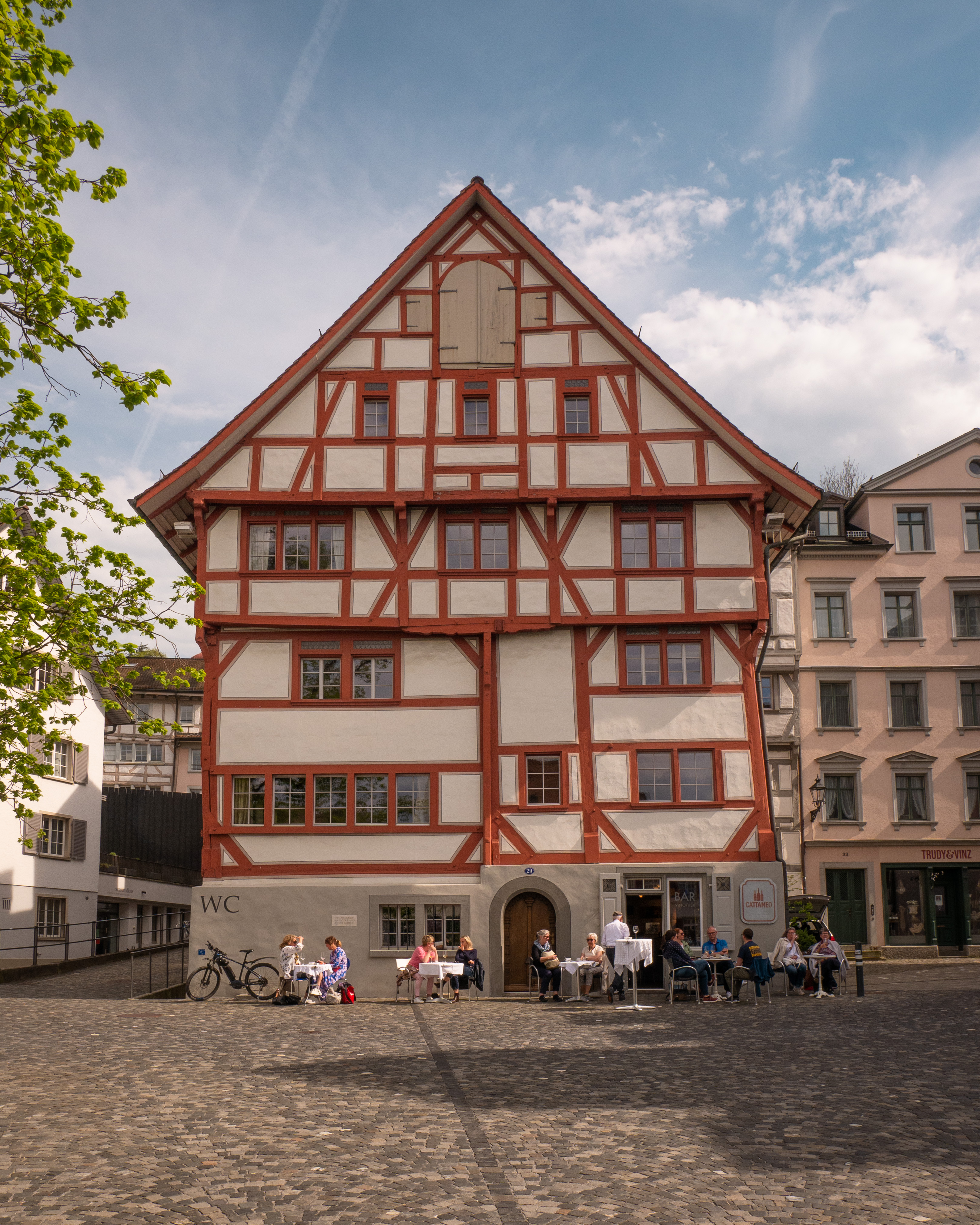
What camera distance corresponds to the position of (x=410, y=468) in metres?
28.4

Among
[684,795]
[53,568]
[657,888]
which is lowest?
[657,888]

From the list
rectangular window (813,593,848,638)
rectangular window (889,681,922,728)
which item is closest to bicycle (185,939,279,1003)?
rectangular window (813,593,848,638)

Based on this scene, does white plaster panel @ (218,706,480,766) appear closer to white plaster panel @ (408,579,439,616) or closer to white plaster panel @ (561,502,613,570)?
white plaster panel @ (408,579,439,616)

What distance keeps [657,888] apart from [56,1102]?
17447 mm

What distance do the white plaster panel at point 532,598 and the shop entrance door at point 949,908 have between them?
18.7 m

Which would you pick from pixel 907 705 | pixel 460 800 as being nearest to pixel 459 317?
pixel 460 800

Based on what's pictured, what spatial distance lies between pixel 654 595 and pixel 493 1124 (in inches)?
735

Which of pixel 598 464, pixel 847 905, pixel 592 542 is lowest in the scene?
pixel 847 905

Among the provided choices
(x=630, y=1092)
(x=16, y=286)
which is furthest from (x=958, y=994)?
(x=16, y=286)

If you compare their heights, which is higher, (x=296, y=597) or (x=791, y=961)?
(x=296, y=597)

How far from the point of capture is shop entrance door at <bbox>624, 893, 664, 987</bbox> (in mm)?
27094

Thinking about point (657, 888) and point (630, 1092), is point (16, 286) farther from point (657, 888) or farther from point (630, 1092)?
point (657, 888)

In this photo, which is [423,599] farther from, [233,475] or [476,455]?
[233,475]

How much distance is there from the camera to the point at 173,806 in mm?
48969
